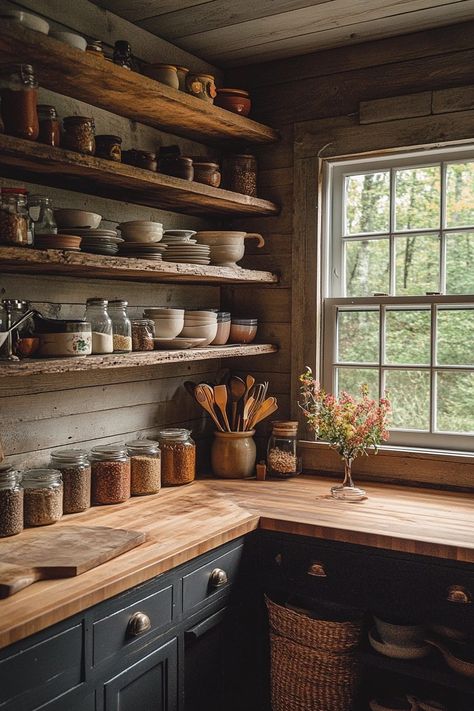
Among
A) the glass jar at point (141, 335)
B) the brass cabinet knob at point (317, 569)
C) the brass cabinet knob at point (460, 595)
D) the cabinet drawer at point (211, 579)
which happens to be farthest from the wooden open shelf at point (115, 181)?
the brass cabinet knob at point (460, 595)

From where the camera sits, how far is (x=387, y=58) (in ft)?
10.6

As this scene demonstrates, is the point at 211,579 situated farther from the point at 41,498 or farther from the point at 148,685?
the point at 41,498

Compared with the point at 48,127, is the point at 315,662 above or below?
below

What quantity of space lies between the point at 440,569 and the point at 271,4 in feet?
7.05

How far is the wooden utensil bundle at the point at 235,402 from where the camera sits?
3371 mm

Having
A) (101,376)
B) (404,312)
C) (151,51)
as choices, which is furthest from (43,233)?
(404,312)

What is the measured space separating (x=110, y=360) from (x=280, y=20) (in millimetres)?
1574

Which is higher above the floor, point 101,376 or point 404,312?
point 404,312

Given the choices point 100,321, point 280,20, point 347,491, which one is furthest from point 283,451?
point 280,20

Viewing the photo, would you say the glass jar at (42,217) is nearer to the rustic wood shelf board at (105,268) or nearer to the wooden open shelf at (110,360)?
the rustic wood shelf board at (105,268)

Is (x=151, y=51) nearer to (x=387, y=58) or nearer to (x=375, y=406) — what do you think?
(x=387, y=58)

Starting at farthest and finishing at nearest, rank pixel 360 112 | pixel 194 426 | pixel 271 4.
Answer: pixel 194 426 → pixel 360 112 → pixel 271 4

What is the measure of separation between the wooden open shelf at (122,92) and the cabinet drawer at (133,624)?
166 centimetres

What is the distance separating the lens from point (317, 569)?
8.70ft
